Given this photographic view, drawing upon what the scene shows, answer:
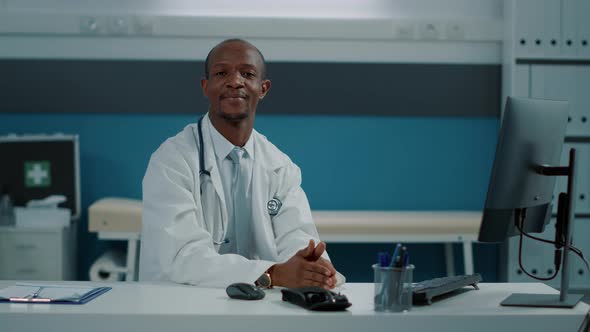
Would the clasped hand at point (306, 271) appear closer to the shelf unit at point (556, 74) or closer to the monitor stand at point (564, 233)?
the monitor stand at point (564, 233)

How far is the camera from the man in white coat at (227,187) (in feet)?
6.32

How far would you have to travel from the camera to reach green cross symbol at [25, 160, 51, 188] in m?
3.77

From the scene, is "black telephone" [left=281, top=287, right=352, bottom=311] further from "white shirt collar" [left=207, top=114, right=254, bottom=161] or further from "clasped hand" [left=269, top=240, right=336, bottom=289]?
"white shirt collar" [left=207, top=114, right=254, bottom=161]

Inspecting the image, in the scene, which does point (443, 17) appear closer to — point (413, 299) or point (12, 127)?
point (12, 127)

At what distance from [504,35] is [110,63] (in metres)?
2.00

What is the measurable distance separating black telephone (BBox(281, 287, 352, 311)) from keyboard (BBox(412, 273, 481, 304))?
151mm

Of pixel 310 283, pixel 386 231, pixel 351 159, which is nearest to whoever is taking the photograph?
pixel 310 283

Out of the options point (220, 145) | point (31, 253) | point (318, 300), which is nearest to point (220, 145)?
point (220, 145)

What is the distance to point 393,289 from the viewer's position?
4.72ft

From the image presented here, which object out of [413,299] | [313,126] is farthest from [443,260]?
[413,299]

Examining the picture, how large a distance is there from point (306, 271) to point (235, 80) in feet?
2.18

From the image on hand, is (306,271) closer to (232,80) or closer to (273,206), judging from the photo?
(273,206)

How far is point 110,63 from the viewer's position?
3.95 m

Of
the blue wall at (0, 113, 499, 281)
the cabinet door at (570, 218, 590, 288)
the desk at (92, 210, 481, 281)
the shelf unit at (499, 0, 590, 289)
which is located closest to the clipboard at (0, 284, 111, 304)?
the desk at (92, 210, 481, 281)
